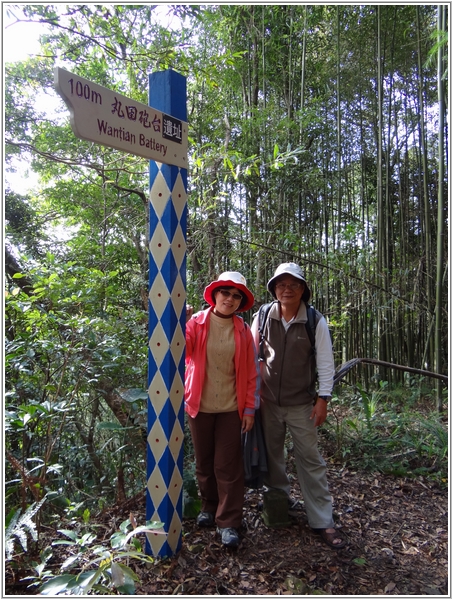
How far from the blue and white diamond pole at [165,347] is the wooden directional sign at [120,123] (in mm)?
79

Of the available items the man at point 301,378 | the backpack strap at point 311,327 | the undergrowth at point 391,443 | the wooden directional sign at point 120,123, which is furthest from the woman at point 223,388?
the undergrowth at point 391,443

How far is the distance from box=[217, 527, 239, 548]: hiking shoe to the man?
0.47 m

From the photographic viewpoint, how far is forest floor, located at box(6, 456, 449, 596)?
1.84 meters

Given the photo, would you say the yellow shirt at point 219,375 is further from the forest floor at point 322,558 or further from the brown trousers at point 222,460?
the forest floor at point 322,558

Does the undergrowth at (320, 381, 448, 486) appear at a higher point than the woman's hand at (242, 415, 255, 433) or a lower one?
lower

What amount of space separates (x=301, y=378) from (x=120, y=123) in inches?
→ 61.4

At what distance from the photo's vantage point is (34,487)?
179cm

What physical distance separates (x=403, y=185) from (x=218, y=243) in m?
3.43

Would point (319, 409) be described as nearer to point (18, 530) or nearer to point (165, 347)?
point (165, 347)

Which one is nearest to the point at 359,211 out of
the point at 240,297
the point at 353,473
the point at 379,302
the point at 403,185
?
Answer: the point at 403,185

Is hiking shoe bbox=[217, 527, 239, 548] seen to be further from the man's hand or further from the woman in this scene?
the man's hand

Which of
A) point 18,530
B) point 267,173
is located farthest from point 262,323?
point 267,173

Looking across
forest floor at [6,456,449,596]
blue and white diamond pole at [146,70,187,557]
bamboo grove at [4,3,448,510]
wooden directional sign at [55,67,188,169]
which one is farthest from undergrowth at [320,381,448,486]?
wooden directional sign at [55,67,188,169]

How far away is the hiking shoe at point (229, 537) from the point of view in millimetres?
2068
